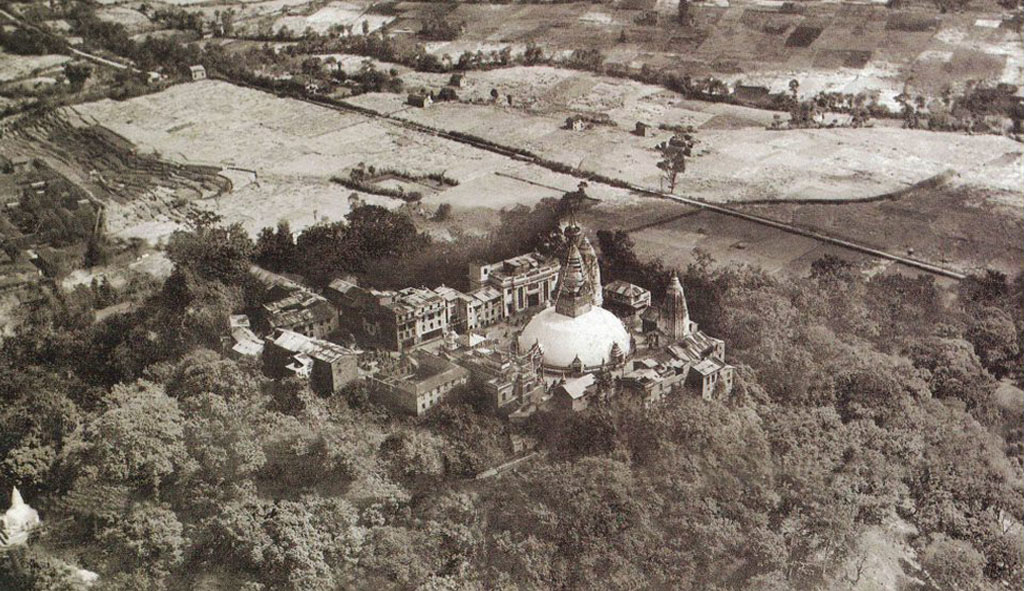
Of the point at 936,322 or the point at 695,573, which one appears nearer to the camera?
the point at 695,573

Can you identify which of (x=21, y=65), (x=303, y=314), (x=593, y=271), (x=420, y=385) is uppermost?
(x=21, y=65)

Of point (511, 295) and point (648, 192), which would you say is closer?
point (511, 295)

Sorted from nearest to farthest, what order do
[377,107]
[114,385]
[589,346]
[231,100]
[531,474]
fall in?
[531,474]
[114,385]
[589,346]
[231,100]
[377,107]

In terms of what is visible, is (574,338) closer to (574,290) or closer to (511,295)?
(574,290)

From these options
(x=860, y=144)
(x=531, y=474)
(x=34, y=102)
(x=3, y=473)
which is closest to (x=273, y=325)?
(x=3, y=473)

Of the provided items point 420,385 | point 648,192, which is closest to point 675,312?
point 420,385

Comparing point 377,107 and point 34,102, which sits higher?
point 34,102

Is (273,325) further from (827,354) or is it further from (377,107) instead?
(377,107)

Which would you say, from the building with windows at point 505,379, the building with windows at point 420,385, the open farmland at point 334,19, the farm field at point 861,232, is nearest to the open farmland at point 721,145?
the farm field at point 861,232
